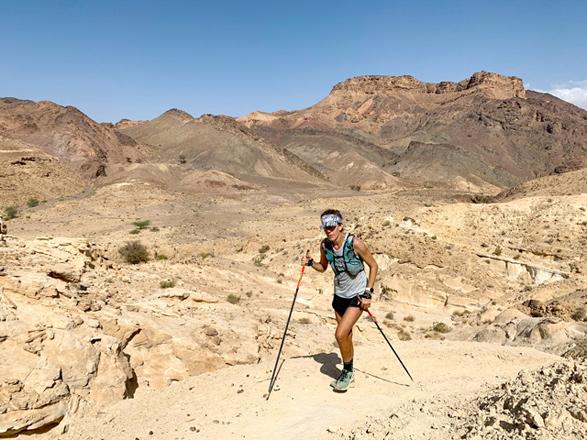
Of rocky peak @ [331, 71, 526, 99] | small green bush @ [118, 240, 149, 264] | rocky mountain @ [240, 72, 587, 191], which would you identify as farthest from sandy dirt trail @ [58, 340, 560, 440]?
rocky peak @ [331, 71, 526, 99]

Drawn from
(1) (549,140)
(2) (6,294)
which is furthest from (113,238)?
(1) (549,140)

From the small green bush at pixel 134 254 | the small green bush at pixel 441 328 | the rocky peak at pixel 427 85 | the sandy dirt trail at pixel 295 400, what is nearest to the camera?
the sandy dirt trail at pixel 295 400

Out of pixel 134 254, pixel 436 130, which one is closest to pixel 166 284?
pixel 134 254

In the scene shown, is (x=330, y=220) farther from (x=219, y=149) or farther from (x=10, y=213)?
(x=219, y=149)

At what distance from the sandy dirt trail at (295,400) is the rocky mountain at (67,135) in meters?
57.2

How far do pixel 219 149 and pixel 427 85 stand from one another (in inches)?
3926

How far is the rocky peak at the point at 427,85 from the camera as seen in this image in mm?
140000

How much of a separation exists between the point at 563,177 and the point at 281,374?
36.1m

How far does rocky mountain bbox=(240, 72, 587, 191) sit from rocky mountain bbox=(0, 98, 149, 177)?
1531 inches

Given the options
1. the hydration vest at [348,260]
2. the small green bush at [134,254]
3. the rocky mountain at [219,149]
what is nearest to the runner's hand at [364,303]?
the hydration vest at [348,260]

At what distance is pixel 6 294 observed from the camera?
5645mm

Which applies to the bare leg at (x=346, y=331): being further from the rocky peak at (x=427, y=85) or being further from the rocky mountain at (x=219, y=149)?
the rocky peak at (x=427, y=85)

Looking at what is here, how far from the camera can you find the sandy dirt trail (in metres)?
4.62

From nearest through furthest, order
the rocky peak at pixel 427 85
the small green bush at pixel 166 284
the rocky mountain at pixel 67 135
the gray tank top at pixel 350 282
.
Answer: the gray tank top at pixel 350 282 → the small green bush at pixel 166 284 → the rocky mountain at pixel 67 135 → the rocky peak at pixel 427 85
